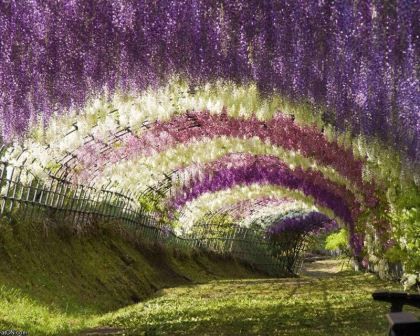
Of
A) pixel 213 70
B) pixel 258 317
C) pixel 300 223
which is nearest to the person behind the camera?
pixel 213 70

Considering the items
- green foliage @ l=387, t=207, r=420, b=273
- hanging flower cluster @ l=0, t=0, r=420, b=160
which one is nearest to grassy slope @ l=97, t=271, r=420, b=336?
green foliage @ l=387, t=207, r=420, b=273

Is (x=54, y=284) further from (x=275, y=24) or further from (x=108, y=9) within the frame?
(x=275, y=24)

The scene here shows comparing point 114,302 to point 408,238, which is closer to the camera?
point 114,302

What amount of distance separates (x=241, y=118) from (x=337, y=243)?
2420 cm

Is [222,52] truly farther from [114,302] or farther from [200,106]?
[114,302]

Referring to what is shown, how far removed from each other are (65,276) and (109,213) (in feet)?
24.2

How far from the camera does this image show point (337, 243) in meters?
41.5

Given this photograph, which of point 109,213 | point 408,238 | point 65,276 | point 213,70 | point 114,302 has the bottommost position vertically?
point 114,302

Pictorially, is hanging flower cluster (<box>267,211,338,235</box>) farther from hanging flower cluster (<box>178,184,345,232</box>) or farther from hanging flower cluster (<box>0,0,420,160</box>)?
hanging flower cluster (<box>0,0,420,160</box>)

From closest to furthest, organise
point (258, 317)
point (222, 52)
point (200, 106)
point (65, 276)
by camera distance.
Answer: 1. point (222, 52)
2. point (258, 317)
3. point (65, 276)
4. point (200, 106)

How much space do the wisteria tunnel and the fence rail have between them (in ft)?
0.21

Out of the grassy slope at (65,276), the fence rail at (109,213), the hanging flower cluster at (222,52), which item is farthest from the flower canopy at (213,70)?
the grassy slope at (65,276)

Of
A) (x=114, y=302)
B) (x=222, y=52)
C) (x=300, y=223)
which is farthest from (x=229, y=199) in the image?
(x=222, y=52)

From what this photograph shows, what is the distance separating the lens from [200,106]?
635 inches
